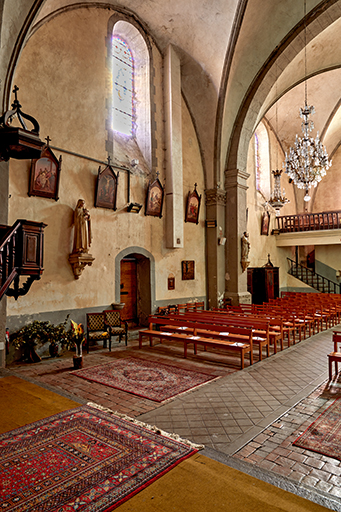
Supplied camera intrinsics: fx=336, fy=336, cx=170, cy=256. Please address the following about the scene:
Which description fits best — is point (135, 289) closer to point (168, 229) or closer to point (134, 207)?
point (168, 229)

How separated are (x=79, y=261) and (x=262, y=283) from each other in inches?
358

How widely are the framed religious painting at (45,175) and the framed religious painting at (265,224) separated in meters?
11.8

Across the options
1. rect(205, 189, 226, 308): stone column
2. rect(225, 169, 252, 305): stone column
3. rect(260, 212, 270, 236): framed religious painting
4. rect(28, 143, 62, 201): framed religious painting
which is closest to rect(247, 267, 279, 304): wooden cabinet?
rect(225, 169, 252, 305): stone column

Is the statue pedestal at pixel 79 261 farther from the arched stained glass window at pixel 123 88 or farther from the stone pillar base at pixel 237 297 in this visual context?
the stone pillar base at pixel 237 297

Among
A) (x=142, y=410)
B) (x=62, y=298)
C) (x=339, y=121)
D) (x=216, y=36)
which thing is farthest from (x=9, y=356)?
(x=339, y=121)

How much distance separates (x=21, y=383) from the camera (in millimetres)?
5328

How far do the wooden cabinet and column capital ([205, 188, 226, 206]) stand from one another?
3.72 metres

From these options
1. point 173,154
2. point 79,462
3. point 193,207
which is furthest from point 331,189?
point 79,462

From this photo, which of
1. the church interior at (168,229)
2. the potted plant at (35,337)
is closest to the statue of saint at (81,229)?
the church interior at (168,229)

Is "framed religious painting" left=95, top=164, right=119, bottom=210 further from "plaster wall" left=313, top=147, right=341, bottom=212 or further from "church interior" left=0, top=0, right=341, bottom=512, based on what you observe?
"plaster wall" left=313, top=147, right=341, bottom=212

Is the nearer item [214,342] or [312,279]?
[214,342]

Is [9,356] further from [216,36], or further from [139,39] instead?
[216,36]

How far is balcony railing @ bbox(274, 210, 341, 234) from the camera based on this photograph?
16.8 m

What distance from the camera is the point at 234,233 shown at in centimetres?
1288
